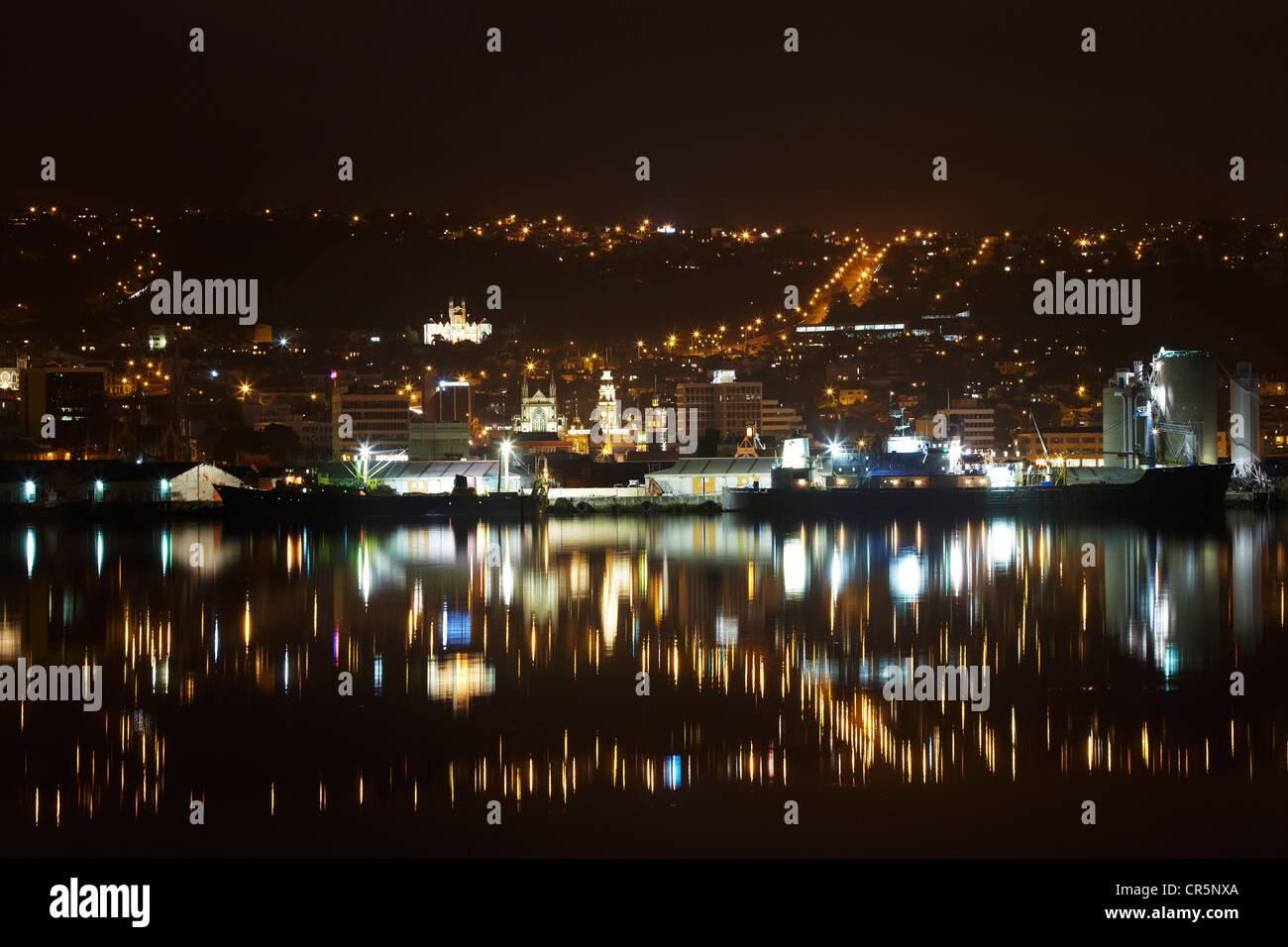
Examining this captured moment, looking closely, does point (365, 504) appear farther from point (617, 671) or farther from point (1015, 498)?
point (617, 671)

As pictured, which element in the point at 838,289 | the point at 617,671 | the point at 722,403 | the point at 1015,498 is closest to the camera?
the point at 617,671

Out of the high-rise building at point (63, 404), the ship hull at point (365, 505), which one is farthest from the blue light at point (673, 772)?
the high-rise building at point (63, 404)

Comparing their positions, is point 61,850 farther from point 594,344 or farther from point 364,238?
point 364,238

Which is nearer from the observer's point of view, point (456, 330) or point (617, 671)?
point (617, 671)

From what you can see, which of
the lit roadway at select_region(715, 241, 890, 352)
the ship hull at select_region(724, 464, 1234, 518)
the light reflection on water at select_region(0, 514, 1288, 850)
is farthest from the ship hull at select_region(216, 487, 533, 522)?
the lit roadway at select_region(715, 241, 890, 352)

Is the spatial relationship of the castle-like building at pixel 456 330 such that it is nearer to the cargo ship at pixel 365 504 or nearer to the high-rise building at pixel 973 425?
the high-rise building at pixel 973 425

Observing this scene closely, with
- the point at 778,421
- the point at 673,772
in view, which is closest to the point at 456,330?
the point at 778,421

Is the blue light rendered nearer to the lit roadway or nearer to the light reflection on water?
the light reflection on water

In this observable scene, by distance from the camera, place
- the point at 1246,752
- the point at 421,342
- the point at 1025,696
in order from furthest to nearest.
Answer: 1. the point at 421,342
2. the point at 1025,696
3. the point at 1246,752

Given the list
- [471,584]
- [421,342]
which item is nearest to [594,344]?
[421,342]
